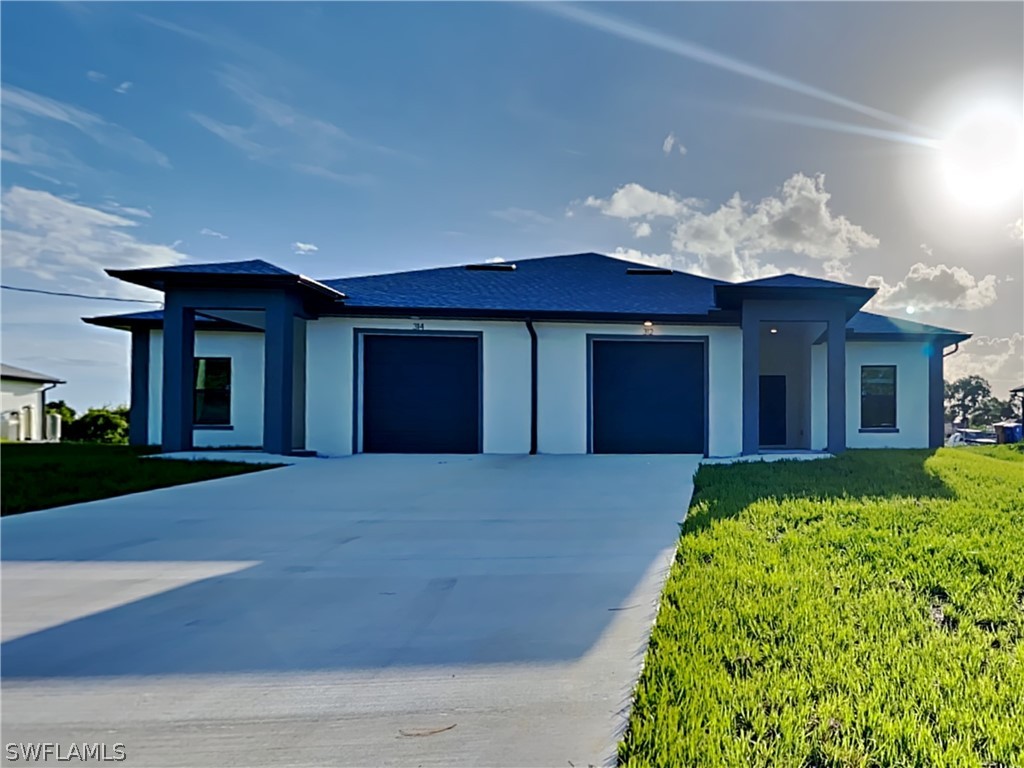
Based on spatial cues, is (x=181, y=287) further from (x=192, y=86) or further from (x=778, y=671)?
(x=778, y=671)

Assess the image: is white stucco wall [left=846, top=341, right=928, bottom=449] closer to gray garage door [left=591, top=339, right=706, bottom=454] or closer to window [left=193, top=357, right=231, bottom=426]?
gray garage door [left=591, top=339, right=706, bottom=454]

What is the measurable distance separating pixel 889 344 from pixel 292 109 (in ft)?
48.9

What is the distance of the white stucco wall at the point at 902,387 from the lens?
13.2m

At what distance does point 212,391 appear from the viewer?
1309cm

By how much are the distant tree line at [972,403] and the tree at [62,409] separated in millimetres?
60841

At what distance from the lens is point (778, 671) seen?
2.31 meters

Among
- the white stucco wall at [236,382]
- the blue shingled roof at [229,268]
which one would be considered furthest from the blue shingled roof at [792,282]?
the white stucco wall at [236,382]

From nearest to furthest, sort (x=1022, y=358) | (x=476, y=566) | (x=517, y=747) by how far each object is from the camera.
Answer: (x=517, y=747) → (x=476, y=566) → (x=1022, y=358)

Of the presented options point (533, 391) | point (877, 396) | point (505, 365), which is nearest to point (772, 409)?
point (877, 396)

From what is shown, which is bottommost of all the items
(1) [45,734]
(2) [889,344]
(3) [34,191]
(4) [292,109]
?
(1) [45,734]

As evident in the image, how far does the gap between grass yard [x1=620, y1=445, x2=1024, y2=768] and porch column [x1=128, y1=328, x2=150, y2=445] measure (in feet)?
44.5

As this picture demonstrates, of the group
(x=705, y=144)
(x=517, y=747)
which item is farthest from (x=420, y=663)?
(x=705, y=144)

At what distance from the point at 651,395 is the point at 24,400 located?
88.8 feet

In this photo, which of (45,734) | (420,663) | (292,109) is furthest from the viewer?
(292,109)
